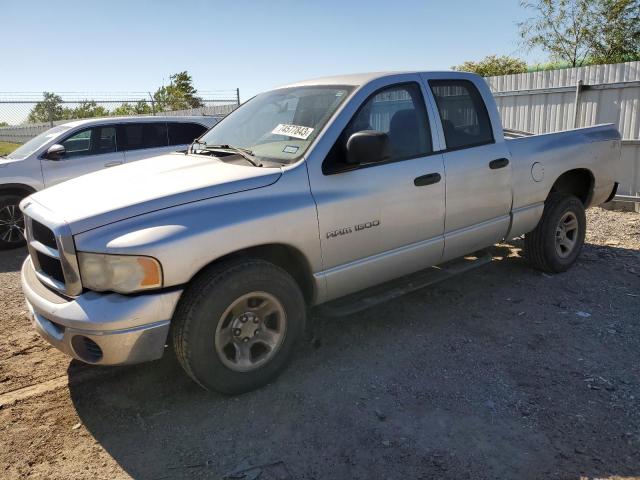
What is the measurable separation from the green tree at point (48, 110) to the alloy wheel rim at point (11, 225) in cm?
768

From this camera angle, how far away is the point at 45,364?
12.6 ft

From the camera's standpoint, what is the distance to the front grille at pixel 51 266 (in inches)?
120

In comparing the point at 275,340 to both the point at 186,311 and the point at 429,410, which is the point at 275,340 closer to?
the point at 186,311

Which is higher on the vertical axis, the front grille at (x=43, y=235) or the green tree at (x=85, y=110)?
the green tree at (x=85, y=110)

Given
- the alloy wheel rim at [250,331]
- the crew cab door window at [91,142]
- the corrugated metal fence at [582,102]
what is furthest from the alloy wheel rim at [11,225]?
the corrugated metal fence at [582,102]

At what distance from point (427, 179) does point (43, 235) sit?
268cm

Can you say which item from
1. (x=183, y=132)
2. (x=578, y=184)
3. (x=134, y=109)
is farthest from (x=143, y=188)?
(x=134, y=109)

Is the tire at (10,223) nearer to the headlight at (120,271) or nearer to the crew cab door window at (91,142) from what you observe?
the crew cab door window at (91,142)

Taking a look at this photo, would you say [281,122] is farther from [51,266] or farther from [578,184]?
[578,184]

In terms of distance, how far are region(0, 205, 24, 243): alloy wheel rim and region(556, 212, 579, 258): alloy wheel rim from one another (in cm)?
708

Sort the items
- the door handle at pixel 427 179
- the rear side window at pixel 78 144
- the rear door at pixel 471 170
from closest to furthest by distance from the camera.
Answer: the door handle at pixel 427 179 → the rear door at pixel 471 170 → the rear side window at pixel 78 144

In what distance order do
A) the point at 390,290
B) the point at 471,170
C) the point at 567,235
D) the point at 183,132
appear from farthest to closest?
the point at 183,132 → the point at 567,235 → the point at 471,170 → the point at 390,290

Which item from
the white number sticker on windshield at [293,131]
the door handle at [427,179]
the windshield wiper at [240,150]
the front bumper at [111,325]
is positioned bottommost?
the front bumper at [111,325]

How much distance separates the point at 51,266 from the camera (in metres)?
3.15
